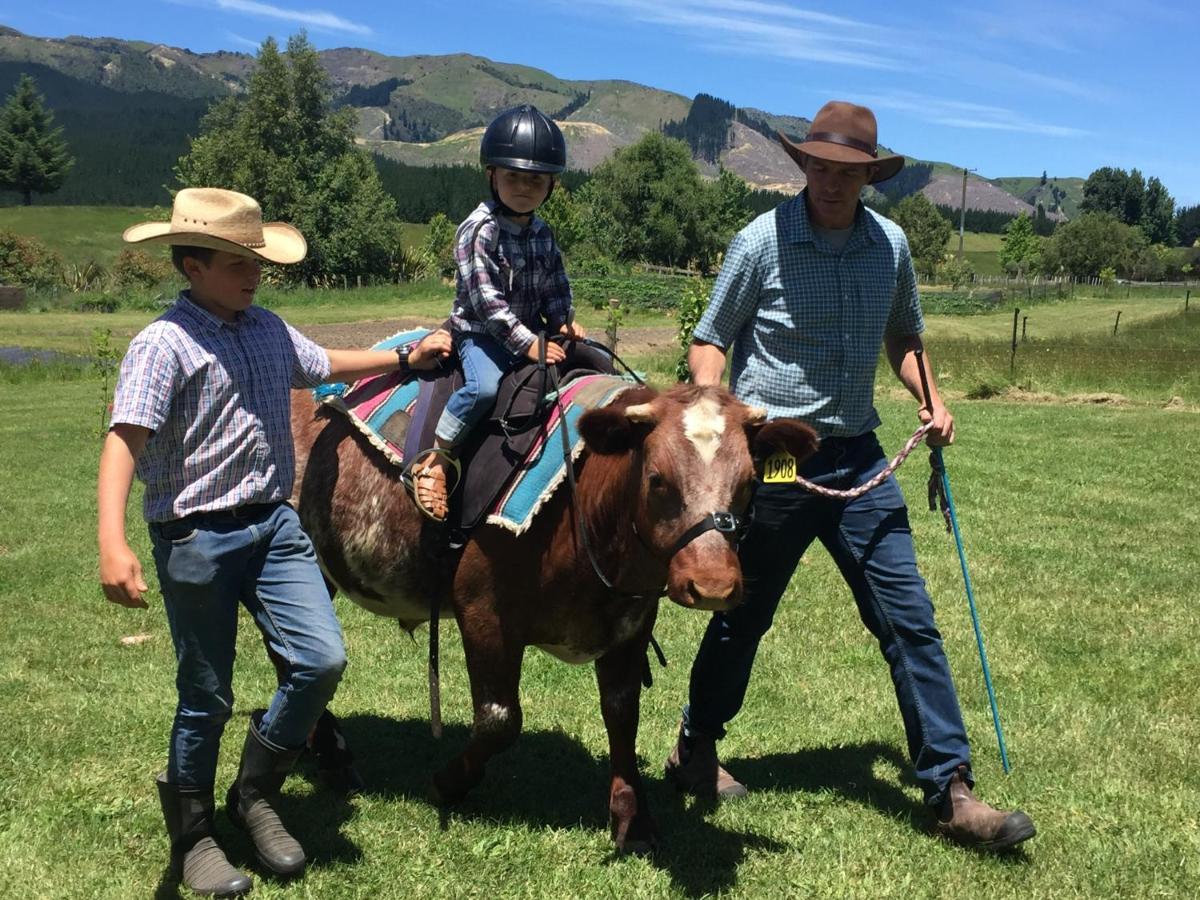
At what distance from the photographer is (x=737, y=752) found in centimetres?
533

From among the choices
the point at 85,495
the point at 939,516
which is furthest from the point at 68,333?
the point at 939,516

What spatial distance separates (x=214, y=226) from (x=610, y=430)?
1596 millimetres

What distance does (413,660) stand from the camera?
6.61 metres

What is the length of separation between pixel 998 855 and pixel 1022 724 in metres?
1.55

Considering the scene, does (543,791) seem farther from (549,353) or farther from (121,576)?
(121,576)

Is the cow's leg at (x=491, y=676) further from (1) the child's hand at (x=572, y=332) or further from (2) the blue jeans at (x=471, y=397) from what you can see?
(1) the child's hand at (x=572, y=332)

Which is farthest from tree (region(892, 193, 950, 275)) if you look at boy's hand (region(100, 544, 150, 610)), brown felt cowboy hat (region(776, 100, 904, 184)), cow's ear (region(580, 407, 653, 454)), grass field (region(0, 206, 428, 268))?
boy's hand (region(100, 544, 150, 610))

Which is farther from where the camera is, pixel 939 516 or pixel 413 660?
pixel 939 516

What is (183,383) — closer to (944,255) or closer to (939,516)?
(939,516)

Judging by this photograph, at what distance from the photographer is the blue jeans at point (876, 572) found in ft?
14.1

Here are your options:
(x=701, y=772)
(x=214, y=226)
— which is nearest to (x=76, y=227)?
(x=214, y=226)

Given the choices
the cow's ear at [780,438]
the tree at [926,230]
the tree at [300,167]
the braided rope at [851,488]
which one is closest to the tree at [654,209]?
the tree at [926,230]

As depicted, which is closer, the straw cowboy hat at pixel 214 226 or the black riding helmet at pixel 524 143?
the straw cowboy hat at pixel 214 226

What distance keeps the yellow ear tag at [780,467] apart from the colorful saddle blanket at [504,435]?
73cm
